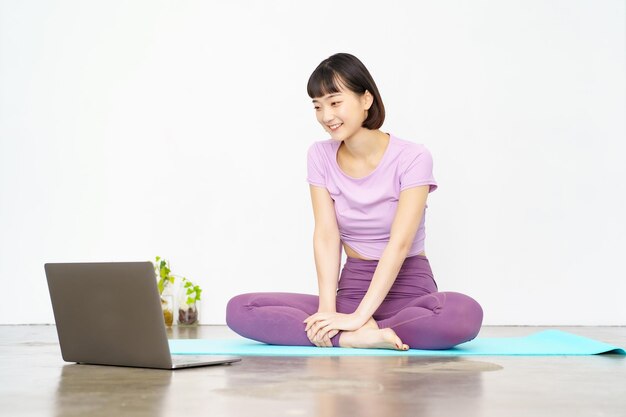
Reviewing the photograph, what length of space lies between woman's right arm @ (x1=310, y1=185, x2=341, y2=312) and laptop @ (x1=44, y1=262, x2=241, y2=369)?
0.75 metres

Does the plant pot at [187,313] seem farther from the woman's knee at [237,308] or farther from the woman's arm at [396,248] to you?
the woman's arm at [396,248]

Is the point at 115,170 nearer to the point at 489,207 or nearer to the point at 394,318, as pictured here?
the point at 489,207

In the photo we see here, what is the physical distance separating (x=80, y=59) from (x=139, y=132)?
52cm

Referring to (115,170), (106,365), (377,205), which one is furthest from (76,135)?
(106,365)

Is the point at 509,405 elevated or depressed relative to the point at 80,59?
depressed

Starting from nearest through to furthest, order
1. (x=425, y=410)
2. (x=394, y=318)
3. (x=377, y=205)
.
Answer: (x=425, y=410) → (x=394, y=318) → (x=377, y=205)

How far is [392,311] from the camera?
312 centimetres

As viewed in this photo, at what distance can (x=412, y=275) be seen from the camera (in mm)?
3148

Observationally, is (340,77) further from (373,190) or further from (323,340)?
(323,340)

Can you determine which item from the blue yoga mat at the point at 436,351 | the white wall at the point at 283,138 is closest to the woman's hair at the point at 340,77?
the blue yoga mat at the point at 436,351

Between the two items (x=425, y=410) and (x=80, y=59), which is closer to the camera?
(x=425, y=410)

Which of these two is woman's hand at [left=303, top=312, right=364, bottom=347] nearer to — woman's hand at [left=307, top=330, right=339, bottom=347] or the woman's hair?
woman's hand at [left=307, top=330, right=339, bottom=347]

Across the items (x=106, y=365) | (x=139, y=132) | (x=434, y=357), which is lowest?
(x=434, y=357)

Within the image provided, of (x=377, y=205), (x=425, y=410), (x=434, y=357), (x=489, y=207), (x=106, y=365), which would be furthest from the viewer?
(x=489, y=207)
